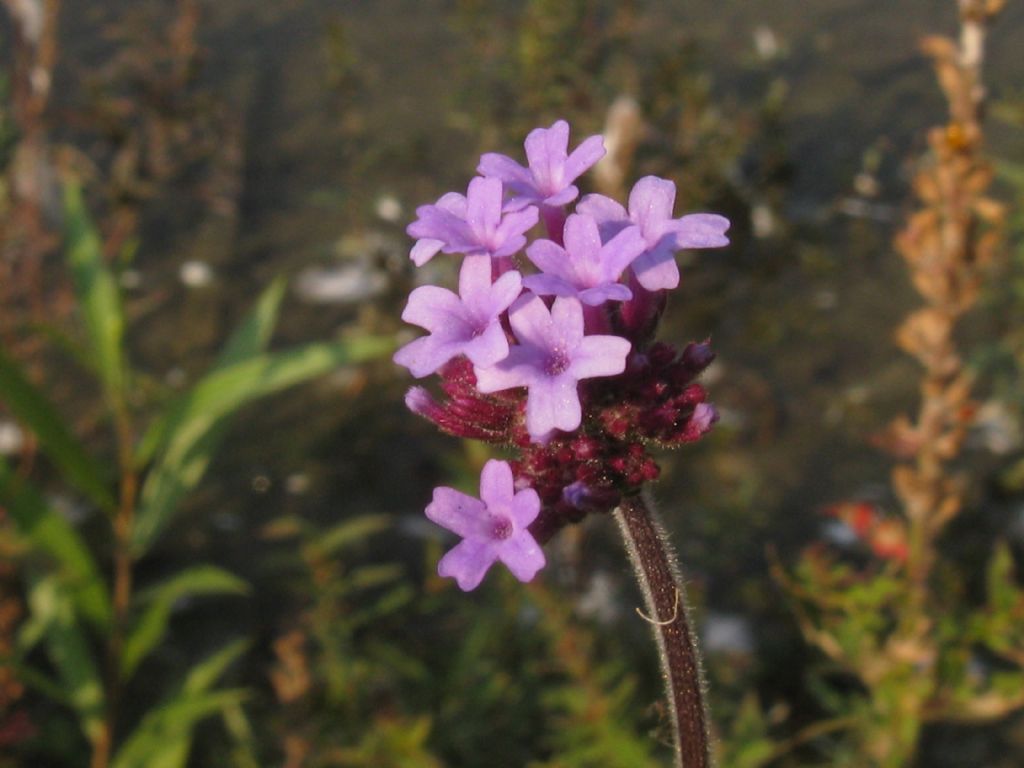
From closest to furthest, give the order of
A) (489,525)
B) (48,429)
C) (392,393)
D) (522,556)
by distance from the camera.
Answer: (522,556)
(489,525)
(48,429)
(392,393)

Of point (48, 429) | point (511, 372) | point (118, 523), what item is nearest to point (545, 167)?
point (511, 372)

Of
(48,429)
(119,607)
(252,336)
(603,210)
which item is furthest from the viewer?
(252,336)

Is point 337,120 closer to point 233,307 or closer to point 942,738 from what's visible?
point 233,307

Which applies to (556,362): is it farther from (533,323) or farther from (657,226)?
(657,226)

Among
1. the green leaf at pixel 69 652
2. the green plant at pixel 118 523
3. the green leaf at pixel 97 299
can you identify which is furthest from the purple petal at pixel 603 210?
the green leaf at pixel 69 652

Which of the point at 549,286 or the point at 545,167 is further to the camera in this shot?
the point at 545,167

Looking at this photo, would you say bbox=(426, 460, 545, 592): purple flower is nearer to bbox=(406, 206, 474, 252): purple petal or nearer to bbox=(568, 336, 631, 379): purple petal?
bbox=(568, 336, 631, 379): purple petal

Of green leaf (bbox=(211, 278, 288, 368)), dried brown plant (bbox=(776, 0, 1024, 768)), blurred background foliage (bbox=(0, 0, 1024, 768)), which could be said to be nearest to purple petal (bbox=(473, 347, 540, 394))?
blurred background foliage (bbox=(0, 0, 1024, 768))
